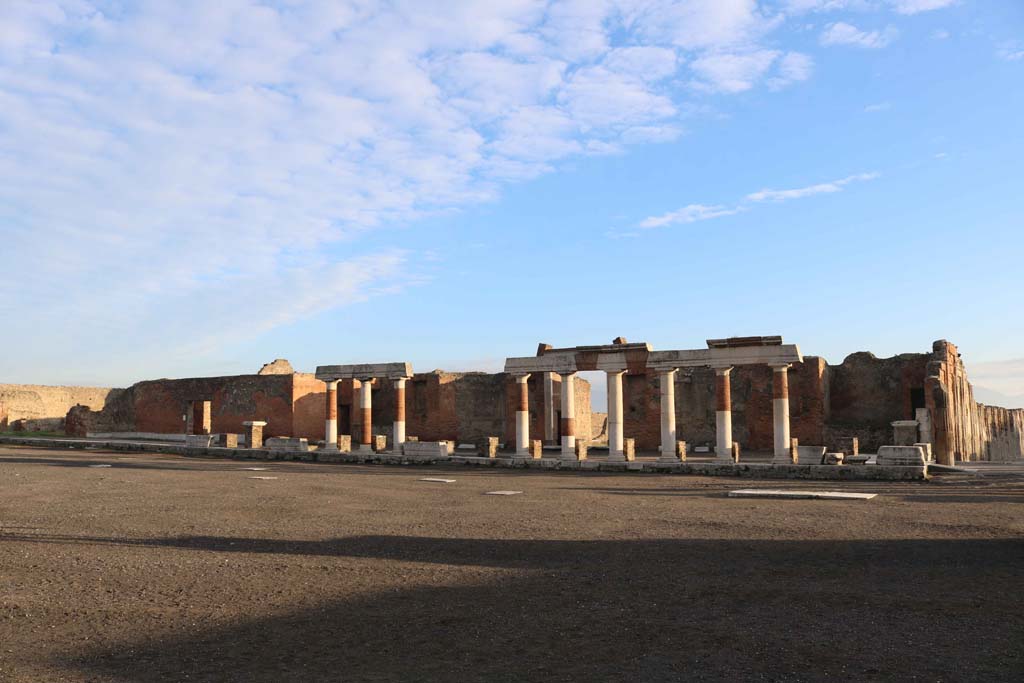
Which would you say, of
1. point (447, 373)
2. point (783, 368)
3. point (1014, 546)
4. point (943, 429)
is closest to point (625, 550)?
point (1014, 546)

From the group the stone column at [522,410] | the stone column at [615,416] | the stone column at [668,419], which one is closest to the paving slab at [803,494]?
the stone column at [668,419]

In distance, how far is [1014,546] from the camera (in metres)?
9.93

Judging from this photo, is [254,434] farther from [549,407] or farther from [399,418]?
[549,407]

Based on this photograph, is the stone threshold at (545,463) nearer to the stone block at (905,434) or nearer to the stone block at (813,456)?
the stone block at (813,456)

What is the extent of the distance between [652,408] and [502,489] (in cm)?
1835

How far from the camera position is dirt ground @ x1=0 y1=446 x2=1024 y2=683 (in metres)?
5.31

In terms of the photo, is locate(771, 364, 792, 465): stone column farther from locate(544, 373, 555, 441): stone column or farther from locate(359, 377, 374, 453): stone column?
locate(359, 377, 374, 453): stone column

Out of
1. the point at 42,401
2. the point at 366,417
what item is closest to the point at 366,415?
the point at 366,417

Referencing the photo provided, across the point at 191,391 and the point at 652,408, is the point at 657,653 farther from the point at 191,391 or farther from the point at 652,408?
the point at 191,391

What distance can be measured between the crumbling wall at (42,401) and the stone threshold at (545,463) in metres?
10.5

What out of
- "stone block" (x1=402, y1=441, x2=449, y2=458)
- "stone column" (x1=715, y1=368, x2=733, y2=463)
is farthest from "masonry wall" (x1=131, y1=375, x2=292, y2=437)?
"stone column" (x1=715, y1=368, x2=733, y2=463)

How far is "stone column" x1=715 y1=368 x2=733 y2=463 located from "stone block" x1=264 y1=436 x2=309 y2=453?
587 inches

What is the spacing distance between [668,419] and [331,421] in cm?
1277

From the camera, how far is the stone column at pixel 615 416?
26125 mm
